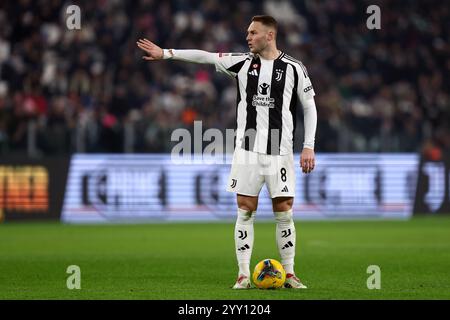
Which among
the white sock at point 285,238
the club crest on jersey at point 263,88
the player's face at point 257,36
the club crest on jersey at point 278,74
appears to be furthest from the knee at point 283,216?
the player's face at point 257,36

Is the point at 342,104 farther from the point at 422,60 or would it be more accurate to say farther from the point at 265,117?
the point at 265,117

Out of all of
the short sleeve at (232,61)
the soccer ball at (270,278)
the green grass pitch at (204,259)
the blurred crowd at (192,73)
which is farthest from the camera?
the blurred crowd at (192,73)

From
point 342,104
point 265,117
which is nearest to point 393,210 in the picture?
point 342,104

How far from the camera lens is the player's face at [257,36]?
29.8 feet

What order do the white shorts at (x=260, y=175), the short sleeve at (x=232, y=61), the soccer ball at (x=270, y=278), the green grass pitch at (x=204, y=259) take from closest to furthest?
the green grass pitch at (x=204, y=259)
the soccer ball at (x=270, y=278)
the white shorts at (x=260, y=175)
the short sleeve at (x=232, y=61)

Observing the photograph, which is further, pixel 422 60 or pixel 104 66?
pixel 422 60

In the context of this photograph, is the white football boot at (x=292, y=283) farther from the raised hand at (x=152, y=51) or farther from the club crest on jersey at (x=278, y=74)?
the raised hand at (x=152, y=51)

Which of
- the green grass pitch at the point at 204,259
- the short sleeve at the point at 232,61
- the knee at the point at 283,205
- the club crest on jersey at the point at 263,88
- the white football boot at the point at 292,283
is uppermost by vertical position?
the short sleeve at the point at 232,61

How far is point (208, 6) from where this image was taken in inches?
982

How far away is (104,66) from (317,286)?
47.1 ft

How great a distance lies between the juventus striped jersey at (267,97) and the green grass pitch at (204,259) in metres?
1.33

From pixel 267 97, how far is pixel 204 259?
3893 mm

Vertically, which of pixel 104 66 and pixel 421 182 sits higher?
pixel 104 66

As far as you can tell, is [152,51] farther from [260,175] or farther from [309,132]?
[309,132]
